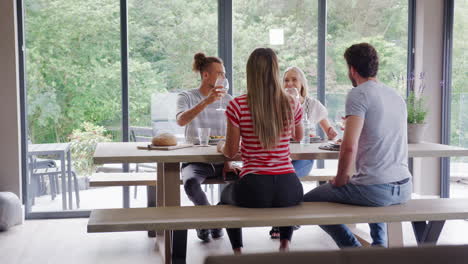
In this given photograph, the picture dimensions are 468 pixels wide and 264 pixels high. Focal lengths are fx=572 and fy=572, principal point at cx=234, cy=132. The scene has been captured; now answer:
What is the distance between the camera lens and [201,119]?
13.9 ft

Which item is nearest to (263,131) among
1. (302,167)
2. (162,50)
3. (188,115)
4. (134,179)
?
(188,115)

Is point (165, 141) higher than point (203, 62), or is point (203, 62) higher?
point (203, 62)

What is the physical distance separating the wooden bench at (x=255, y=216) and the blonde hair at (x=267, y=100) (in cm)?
38

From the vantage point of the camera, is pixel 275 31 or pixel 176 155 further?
pixel 275 31

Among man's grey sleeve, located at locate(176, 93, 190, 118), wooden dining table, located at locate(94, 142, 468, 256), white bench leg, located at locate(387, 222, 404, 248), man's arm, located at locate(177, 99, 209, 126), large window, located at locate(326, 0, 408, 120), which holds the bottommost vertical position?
white bench leg, located at locate(387, 222, 404, 248)

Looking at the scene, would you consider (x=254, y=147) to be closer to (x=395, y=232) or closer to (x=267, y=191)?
(x=267, y=191)

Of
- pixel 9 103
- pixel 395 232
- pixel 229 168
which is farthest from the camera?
pixel 9 103

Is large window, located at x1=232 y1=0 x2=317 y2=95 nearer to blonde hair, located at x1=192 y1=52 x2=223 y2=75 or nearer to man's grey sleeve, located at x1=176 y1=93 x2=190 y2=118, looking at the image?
blonde hair, located at x1=192 y1=52 x2=223 y2=75

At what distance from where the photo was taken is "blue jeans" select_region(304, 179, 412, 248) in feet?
10.1

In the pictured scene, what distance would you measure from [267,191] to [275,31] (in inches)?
105

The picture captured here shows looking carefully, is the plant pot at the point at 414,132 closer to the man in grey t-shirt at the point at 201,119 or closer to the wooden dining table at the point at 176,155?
the wooden dining table at the point at 176,155

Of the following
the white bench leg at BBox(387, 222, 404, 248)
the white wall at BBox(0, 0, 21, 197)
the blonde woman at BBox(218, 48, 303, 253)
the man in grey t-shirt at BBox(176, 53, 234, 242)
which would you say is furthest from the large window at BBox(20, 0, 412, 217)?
the blonde woman at BBox(218, 48, 303, 253)

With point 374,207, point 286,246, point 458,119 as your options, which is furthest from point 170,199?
point 458,119

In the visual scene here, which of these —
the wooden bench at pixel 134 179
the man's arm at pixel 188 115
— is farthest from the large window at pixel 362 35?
the man's arm at pixel 188 115
